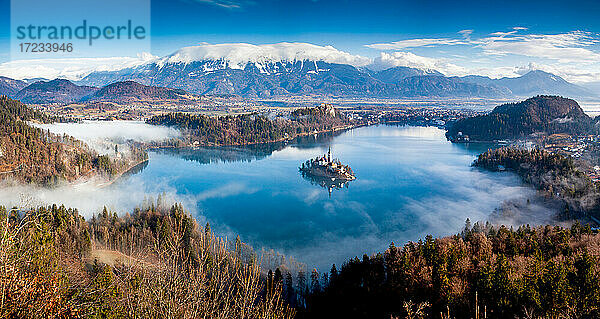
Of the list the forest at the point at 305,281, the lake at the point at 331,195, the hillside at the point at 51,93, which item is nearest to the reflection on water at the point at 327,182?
the lake at the point at 331,195

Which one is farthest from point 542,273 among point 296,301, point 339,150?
point 339,150

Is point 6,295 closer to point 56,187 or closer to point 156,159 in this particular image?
point 56,187

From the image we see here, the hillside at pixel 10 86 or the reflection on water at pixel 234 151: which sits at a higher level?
the hillside at pixel 10 86

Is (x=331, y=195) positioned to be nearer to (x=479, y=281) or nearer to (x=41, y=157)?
(x=479, y=281)

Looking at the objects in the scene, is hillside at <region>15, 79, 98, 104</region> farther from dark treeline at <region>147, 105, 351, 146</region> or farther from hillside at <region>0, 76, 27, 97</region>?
dark treeline at <region>147, 105, 351, 146</region>

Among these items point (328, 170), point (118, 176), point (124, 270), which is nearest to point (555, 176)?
point (328, 170)

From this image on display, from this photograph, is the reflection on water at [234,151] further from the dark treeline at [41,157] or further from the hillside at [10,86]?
the hillside at [10,86]

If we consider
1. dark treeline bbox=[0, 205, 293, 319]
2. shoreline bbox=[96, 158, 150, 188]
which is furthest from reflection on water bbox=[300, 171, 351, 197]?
shoreline bbox=[96, 158, 150, 188]
